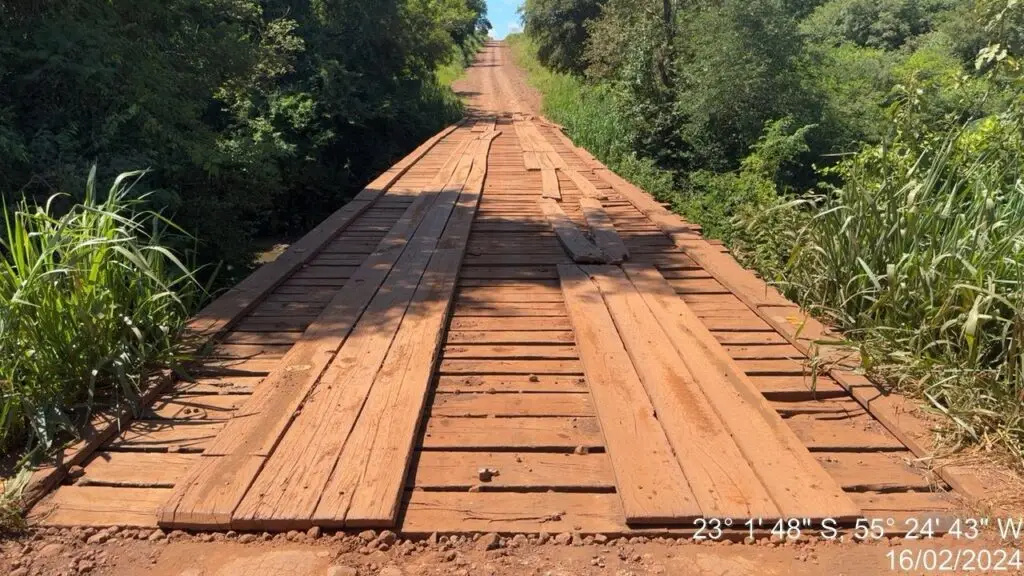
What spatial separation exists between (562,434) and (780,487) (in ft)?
2.54

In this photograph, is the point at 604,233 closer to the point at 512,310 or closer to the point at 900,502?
the point at 512,310

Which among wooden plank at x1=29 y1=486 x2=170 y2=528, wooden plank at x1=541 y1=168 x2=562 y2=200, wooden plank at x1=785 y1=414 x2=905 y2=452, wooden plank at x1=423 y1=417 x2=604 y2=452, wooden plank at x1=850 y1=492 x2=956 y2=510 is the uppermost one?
wooden plank at x1=541 y1=168 x2=562 y2=200

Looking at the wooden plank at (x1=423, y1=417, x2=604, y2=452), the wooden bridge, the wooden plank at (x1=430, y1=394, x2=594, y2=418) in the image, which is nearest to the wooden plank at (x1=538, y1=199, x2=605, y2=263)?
the wooden bridge

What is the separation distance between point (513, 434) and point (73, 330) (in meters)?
1.81

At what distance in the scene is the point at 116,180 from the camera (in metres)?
3.32

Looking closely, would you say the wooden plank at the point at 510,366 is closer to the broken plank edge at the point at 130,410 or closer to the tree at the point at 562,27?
the broken plank edge at the point at 130,410

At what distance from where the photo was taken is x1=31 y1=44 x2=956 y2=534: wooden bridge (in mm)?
2330

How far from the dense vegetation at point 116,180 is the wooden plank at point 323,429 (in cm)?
74

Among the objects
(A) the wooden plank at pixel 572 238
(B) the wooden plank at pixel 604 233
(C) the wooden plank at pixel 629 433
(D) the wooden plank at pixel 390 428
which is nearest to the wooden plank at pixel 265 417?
A: (D) the wooden plank at pixel 390 428

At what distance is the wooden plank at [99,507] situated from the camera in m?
2.29

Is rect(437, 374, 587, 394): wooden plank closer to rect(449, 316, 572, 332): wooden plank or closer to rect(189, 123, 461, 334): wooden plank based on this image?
rect(449, 316, 572, 332): wooden plank

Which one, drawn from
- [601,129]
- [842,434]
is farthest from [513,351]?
[601,129]

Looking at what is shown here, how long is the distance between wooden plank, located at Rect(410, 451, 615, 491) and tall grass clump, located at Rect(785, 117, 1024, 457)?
1.28 meters

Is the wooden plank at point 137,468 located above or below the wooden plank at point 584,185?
below
